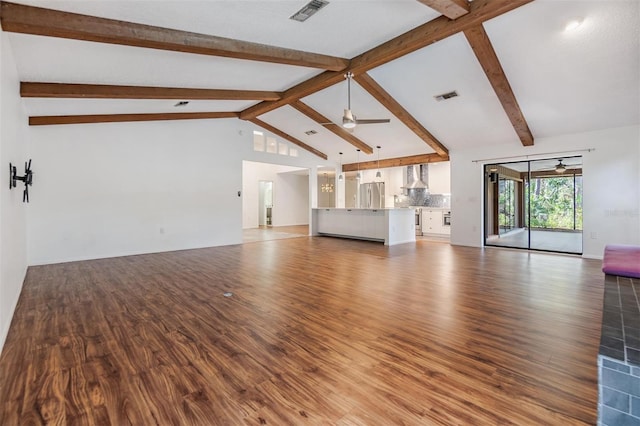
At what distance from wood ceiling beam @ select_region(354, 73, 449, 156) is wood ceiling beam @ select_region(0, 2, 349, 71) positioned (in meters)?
1.84

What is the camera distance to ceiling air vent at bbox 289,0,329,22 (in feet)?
10.0

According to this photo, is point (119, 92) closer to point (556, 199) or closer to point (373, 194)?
point (373, 194)

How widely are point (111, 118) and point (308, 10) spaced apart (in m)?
4.77

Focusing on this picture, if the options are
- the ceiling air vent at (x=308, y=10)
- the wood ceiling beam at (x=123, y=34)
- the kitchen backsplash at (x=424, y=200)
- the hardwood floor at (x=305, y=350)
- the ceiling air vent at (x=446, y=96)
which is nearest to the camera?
the hardwood floor at (x=305, y=350)

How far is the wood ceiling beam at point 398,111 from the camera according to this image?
5.65 m

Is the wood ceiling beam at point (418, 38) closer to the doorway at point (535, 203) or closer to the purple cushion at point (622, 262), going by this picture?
the purple cushion at point (622, 262)

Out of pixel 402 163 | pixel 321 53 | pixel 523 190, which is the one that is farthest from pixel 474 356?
pixel 402 163

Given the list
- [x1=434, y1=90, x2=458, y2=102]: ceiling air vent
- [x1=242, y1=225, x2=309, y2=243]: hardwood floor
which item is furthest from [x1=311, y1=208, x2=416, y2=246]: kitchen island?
[x1=434, y1=90, x2=458, y2=102]: ceiling air vent

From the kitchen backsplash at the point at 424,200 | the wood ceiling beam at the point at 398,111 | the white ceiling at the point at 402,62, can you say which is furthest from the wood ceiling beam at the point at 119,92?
the kitchen backsplash at the point at 424,200

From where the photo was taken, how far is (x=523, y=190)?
7.23 metres

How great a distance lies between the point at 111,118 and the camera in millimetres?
5879

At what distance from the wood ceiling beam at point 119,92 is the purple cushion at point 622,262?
6.09m

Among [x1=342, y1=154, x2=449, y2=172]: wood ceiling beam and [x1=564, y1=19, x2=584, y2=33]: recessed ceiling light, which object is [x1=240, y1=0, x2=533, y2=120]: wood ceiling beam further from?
[x1=342, y1=154, x2=449, y2=172]: wood ceiling beam

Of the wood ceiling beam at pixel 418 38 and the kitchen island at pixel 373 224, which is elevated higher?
the wood ceiling beam at pixel 418 38
